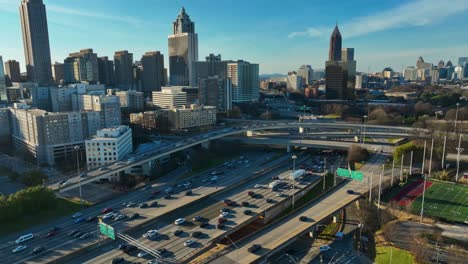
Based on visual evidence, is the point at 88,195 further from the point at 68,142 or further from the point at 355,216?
the point at 355,216

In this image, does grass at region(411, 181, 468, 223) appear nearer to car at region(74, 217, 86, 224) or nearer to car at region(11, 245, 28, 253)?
car at region(74, 217, 86, 224)

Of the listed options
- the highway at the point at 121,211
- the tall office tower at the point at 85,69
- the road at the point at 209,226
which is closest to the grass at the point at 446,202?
the road at the point at 209,226

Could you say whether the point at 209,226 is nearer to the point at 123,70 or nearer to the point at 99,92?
the point at 99,92

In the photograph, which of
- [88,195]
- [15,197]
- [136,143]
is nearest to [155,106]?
[136,143]

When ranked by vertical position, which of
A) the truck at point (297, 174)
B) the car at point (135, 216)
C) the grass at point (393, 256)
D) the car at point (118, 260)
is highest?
the truck at point (297, 174)

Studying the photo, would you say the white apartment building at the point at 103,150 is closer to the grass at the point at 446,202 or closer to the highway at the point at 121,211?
the highway at the point at 121,211

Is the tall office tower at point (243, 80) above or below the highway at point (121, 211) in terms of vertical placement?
above
